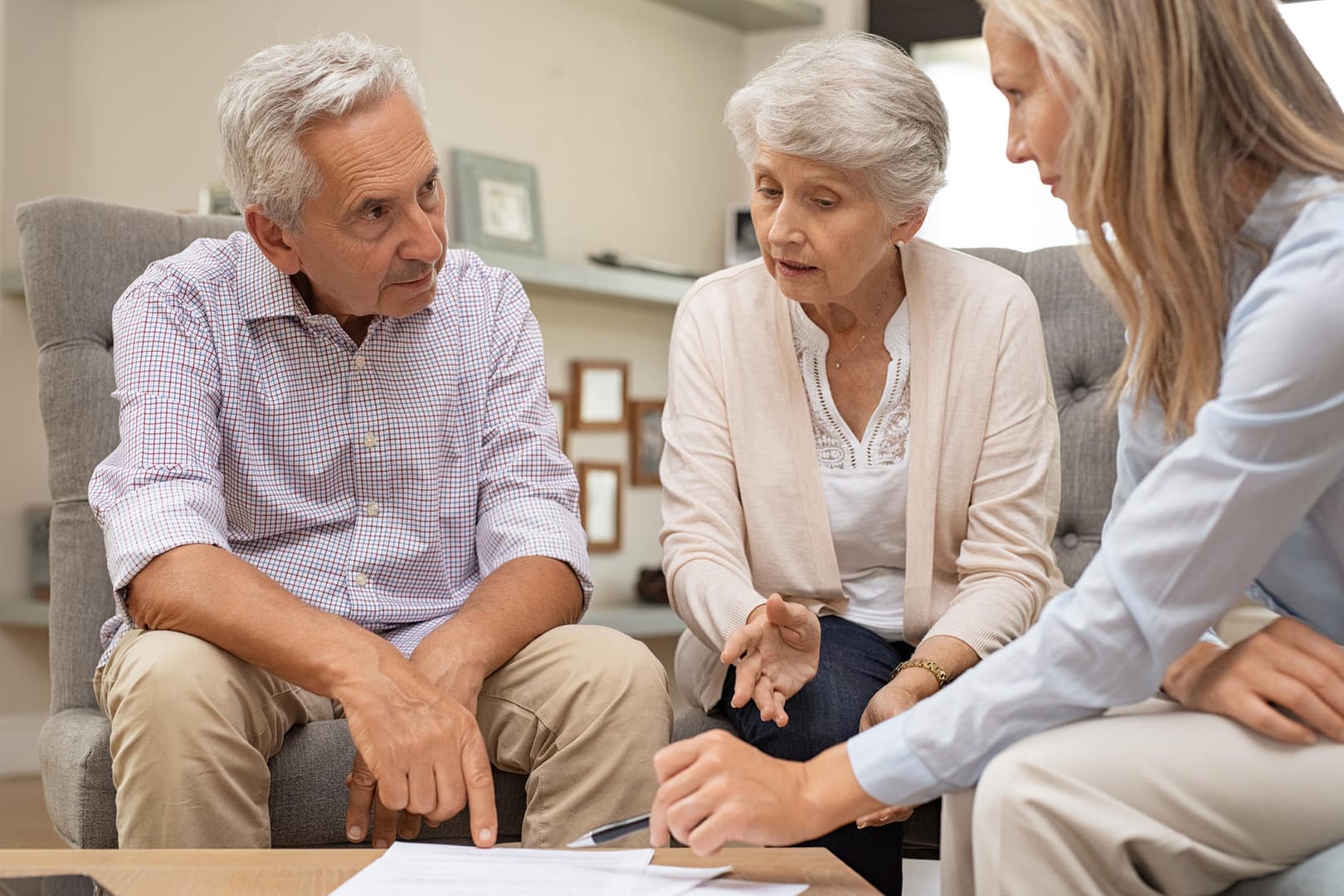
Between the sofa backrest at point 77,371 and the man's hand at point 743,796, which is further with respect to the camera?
the sofa backrest at point 77,371

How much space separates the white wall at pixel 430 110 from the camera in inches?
A: 144

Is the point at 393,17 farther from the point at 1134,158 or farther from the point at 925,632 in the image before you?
the point at 1134,158

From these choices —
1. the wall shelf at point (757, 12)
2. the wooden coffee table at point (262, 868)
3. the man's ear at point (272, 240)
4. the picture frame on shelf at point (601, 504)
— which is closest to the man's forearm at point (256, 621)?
the wooden coffee table at point (262, 868)

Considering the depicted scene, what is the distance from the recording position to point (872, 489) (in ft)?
5.65

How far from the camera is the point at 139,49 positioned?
381cm

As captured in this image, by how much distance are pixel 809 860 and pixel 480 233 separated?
275 cm

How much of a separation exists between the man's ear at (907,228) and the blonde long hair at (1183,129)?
69cm

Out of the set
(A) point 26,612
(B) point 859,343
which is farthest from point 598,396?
(B) point 859,343

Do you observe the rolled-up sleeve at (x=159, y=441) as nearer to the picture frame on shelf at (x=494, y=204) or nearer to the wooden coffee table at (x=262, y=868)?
the wooden coffee table at (x=262, y=868)

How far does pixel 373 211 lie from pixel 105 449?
19.4 inches

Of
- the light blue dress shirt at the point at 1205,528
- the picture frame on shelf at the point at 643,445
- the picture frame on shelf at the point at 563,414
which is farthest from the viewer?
the picture frame on shelf at the point at 643,445

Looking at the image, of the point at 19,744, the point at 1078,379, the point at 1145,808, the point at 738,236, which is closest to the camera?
the point at 1145,808

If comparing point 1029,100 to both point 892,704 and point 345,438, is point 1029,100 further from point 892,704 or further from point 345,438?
point 345,438

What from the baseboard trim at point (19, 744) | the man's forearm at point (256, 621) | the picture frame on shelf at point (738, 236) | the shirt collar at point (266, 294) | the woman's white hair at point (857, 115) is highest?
the woman's white hair at point (857, 115)
